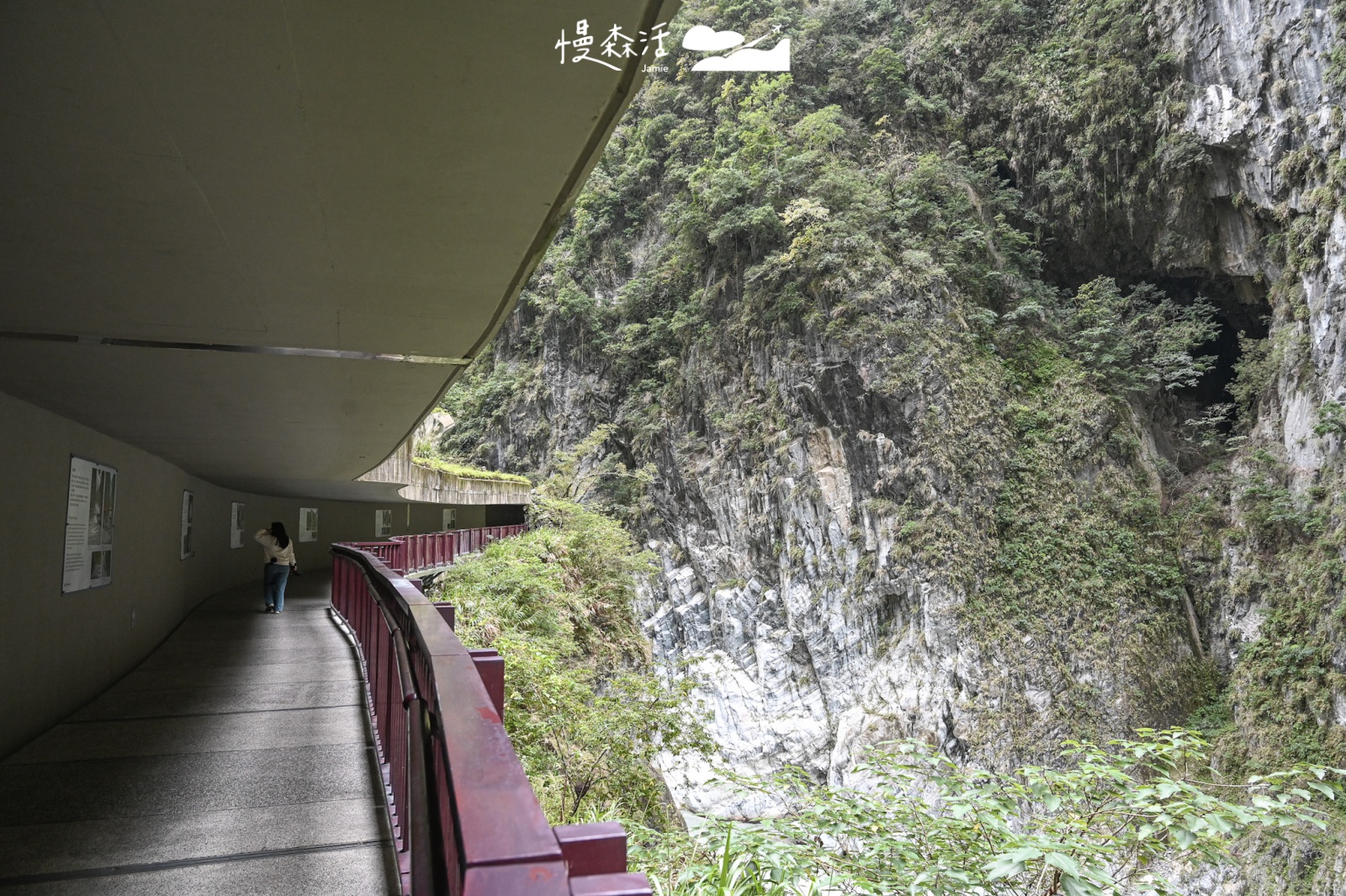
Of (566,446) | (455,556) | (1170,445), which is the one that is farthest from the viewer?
(566,446)

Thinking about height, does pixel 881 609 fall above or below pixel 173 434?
below

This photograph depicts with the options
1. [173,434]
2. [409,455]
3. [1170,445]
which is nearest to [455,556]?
[409,455]

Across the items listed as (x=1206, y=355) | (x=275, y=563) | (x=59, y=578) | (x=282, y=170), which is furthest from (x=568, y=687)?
(x=1206, y=355)

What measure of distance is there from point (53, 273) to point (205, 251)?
2.42 feet

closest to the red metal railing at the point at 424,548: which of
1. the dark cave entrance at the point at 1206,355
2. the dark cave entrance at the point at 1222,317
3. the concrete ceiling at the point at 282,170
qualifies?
the concrete ceiling at the point at 282,170

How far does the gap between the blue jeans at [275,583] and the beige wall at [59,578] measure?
110 cm

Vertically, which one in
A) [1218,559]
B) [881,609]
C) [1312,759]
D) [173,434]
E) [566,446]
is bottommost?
[1312,759]

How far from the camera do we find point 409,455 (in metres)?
12.5

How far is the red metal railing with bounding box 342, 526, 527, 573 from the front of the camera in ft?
37.5

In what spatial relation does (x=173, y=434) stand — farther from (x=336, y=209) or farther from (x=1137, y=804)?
(x=1137, y=804)

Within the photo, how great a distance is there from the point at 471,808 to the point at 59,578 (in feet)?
21.0

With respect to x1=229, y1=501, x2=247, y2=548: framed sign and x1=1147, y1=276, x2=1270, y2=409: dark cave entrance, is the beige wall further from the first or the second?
x1=1147, y1=276, x2=1270, y2=409: dark cave entrance

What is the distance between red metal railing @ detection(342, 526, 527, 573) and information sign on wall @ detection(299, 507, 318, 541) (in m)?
3.61

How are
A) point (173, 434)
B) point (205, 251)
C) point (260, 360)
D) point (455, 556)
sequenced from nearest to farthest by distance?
point (205, 251) → point (260, 360) → point (173, 434) → point (455, 556)
